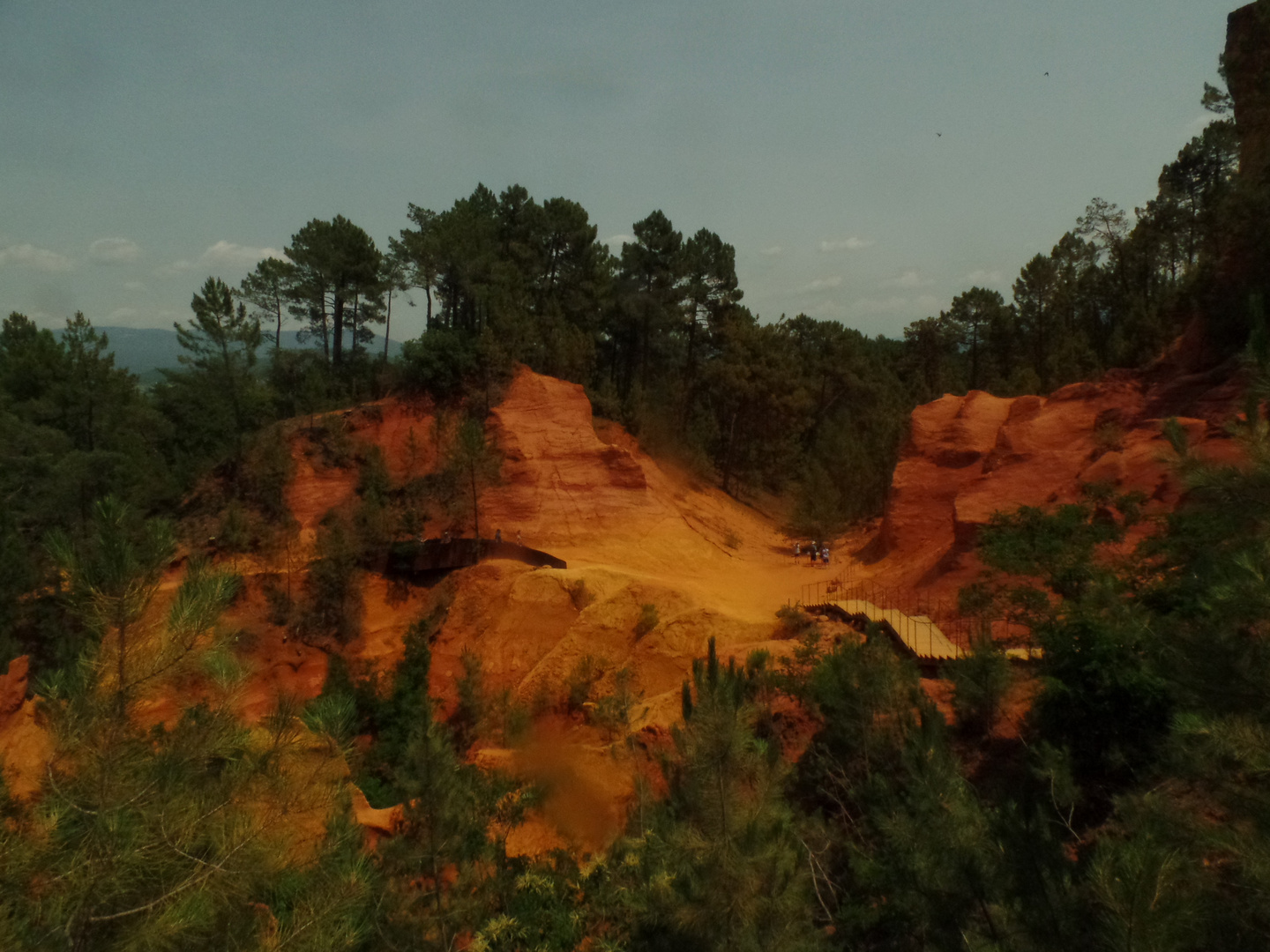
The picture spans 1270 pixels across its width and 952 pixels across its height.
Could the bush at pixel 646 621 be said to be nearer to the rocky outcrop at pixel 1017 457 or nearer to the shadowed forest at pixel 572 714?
the shadowed forest at pixel 572 714

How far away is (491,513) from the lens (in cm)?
2994

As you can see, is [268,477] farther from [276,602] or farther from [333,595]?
[333,595]

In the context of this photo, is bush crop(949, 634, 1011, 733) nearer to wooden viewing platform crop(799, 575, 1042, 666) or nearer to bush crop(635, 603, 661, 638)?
wooden viewing platform crop(799, 575, 1042, 666)

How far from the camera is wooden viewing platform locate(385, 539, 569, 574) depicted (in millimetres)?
28359

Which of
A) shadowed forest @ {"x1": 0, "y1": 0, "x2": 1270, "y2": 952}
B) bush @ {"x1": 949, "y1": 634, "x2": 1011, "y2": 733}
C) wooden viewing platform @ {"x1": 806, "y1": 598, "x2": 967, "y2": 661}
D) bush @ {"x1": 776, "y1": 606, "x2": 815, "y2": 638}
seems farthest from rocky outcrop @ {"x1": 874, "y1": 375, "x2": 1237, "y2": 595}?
bush @ {"x1": 949, "y1": 634, "x2": 1011, "y2": 733}

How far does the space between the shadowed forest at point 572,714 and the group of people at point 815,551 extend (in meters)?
1.10

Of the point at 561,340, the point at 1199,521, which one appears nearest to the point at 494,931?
the point at 1199,521

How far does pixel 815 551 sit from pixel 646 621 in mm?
11753

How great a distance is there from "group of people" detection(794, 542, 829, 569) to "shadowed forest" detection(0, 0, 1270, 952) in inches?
43.2

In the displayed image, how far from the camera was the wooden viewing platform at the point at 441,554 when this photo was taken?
28359 mm

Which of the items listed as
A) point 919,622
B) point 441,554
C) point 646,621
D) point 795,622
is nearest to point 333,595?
point 441,554

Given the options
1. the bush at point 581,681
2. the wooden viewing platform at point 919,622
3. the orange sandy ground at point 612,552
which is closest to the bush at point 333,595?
the orange sandy ground at point 612,552

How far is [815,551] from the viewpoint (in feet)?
106

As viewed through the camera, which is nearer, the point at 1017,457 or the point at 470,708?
the point at 470,708
